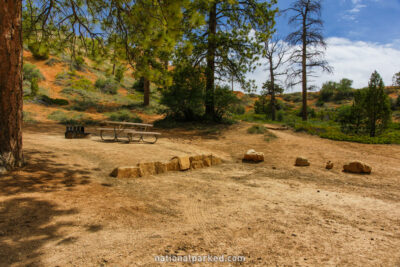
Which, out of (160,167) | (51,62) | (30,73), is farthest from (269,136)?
(51,62)

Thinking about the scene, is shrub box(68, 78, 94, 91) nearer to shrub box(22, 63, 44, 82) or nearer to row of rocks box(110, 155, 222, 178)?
shrub box(22, 63, 44, 82)

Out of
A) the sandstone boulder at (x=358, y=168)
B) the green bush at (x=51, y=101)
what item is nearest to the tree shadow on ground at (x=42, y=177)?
the sandstone boulder at (x=358, y=168)

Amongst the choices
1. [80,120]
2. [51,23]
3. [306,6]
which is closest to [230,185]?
[51,23]

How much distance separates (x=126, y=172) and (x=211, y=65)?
865cm

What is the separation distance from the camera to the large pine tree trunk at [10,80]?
3.79 meters

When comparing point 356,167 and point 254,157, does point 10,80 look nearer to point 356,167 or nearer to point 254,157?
point 254,157

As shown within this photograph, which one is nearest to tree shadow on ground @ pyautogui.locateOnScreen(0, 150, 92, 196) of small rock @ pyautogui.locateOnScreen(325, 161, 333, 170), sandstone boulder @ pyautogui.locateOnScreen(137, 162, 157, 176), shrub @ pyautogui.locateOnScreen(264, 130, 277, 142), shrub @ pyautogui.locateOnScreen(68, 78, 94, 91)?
sandstone boulder @ pyautogui.locateOnScreen(137, 162, 157, 176)

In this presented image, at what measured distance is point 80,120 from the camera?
1308 cm

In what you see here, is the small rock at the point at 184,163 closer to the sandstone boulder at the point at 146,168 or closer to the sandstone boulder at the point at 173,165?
the sandstone boulder at the point at 173,165

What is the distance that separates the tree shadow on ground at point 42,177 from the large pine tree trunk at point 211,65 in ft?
26.1

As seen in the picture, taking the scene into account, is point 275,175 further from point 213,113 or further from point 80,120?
point 80,120

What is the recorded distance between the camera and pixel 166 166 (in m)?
5.32

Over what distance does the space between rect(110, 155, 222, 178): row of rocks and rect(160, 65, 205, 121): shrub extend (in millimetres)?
5554

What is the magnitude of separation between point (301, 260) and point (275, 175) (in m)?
3.52
